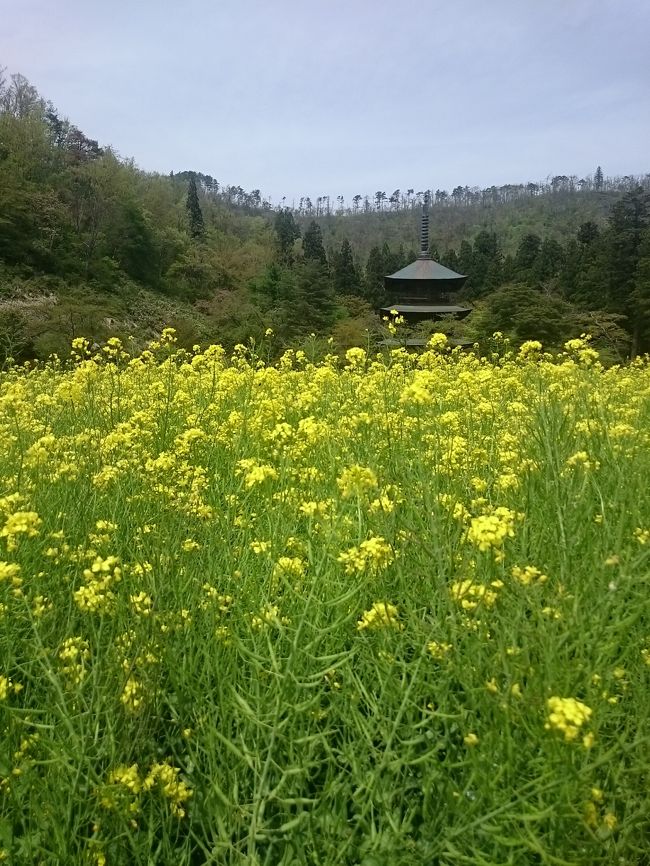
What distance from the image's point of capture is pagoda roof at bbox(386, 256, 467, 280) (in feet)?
88.0

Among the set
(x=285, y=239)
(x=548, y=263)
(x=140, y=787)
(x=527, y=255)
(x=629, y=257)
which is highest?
(x=285, y=239)

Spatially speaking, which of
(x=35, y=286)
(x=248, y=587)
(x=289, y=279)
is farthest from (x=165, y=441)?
(x=35, y=286)

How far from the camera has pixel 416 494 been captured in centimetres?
220

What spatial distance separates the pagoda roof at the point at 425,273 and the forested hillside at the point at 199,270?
2.50 meters

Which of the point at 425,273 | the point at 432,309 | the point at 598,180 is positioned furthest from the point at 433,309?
the point at 598,180

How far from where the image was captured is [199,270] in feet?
126

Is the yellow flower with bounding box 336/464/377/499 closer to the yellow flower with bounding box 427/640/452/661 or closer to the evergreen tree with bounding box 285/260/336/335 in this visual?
the yellow flower with bounding box 427/640/452/661

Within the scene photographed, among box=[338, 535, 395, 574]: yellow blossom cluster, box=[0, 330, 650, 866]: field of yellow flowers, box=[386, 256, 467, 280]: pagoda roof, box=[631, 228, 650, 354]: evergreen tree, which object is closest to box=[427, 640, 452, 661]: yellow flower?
box=[0, 330, 650, 866]: field of yellow flowers

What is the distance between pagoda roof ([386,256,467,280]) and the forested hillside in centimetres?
250

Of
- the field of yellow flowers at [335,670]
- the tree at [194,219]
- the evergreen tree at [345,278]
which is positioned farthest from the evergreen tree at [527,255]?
the field of yellow flowers at [335,670]

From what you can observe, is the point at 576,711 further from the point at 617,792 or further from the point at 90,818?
the point at 90,818

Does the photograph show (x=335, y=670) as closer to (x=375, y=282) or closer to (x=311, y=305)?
(x=311, y=305)

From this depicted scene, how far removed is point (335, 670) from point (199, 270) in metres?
39.1

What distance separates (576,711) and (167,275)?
129 ft
